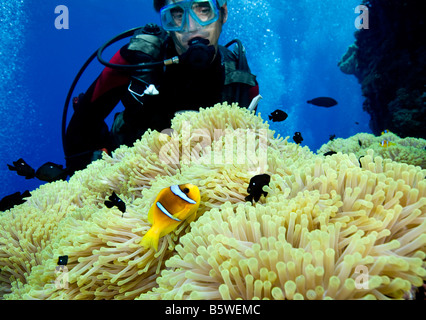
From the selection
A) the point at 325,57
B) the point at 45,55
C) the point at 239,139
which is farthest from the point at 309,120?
the point at 239,139

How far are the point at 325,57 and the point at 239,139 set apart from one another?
52.9 meters

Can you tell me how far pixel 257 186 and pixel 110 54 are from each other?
1945 inches

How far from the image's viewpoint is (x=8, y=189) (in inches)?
1531

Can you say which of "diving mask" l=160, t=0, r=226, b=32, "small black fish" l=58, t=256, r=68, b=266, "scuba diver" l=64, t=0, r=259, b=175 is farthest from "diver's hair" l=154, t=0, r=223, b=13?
"small black fish" l=58, t=256, r=68, b=266

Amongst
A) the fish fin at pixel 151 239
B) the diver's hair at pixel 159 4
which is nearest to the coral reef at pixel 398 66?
the diver's hair at pixel 159 4

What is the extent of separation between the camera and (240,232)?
2.84 feet

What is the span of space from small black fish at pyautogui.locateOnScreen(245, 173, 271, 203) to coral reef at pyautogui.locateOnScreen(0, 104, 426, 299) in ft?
0.12

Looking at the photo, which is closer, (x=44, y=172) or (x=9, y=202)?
(x=9, y=202)

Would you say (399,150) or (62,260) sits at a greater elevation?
(399,150)

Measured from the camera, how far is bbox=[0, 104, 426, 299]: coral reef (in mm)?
665

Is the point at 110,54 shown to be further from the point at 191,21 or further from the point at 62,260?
the point at 62,260

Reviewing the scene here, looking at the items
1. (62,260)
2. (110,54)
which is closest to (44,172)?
(62,260)

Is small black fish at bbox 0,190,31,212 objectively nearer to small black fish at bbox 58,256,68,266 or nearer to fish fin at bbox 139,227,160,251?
small black fish at bbox 58,256,68,266
